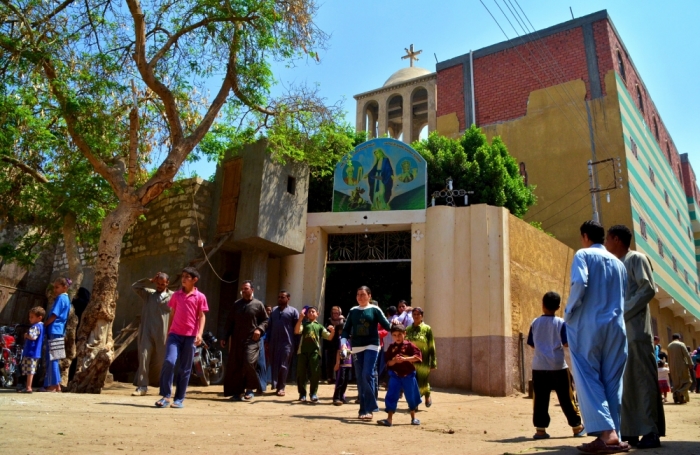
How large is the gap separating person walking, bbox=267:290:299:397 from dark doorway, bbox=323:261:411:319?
626 cm

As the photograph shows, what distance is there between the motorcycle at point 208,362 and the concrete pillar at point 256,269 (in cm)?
177

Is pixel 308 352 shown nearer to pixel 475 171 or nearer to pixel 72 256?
pixel 72 256

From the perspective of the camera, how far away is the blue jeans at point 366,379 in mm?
6871

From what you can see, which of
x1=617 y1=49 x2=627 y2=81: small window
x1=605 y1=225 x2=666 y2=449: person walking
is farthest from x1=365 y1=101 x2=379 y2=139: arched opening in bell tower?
x1=605 y1=225 x2=666 y2=449: person walking

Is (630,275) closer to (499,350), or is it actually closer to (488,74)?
(499,350)

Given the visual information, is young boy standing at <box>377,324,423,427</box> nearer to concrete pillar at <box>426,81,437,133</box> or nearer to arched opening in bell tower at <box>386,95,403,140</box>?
concrete pillar at <box>426,81,437,133</box>

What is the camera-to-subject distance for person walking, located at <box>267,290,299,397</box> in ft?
30.6

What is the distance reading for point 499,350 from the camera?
12.4m

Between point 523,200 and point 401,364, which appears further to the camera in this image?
point 523,200

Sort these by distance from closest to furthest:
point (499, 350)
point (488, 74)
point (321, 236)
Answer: point (499, 350) → point (321, 236) → point (488, 74)

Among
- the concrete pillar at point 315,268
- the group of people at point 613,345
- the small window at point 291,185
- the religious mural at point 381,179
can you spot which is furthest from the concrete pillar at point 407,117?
the group of people at point 613,345

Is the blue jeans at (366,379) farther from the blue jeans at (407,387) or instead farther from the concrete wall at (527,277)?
the concrete wall at (527,277)

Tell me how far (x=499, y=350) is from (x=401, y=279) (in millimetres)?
4893

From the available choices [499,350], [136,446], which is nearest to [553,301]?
[136,446]
